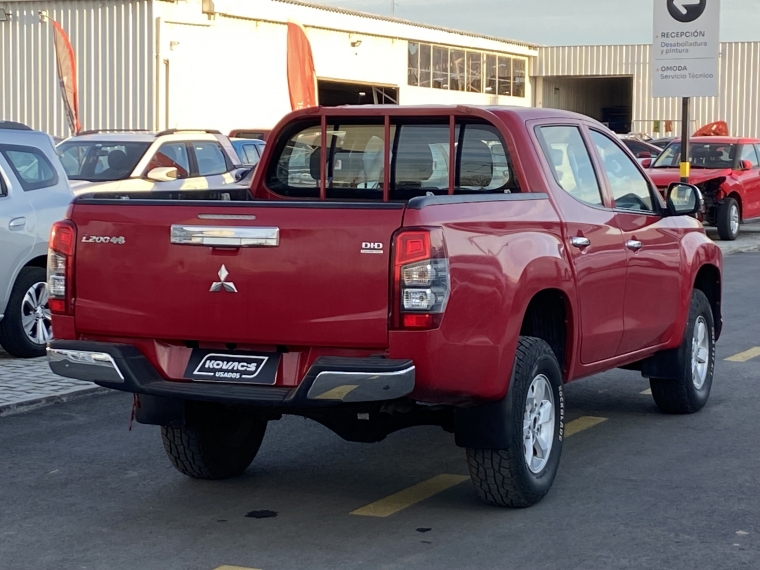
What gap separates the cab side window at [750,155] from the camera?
80.1 feet

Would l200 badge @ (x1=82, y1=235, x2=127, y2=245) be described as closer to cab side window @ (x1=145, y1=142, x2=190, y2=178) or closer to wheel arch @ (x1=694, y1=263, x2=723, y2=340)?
wheel arch @ (x1=694, y1=263, x2=723, y2=340)

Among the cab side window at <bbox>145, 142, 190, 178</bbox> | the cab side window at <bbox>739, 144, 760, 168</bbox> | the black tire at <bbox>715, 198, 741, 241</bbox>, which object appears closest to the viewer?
the cab side window at <bbox>145, 142, 190, 178</bbox>

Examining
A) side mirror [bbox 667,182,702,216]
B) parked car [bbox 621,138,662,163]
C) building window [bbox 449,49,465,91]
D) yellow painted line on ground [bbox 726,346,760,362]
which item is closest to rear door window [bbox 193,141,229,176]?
yellow painted line on ground [bbox 726,346,760,362]

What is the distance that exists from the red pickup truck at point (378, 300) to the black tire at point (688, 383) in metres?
1.22

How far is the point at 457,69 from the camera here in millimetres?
49719

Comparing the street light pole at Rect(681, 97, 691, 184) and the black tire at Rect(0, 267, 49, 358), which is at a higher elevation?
the street light pole at Rect(681, 97, 691, 184)

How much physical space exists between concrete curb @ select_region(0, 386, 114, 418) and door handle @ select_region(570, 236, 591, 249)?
4.08 m

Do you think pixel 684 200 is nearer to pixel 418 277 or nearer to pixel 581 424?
pixel 581 424

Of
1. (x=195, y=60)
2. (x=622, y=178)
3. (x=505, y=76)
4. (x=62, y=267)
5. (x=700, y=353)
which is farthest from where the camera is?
(x=505, y=76)

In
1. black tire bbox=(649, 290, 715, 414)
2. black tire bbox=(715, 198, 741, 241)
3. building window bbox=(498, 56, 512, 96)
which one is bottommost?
black tire bbox=(649, 290, 715, 414)

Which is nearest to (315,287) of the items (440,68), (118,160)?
(118,160)

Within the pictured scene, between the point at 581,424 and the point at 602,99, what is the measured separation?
5996cm

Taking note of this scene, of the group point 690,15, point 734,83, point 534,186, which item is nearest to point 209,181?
point 690,15

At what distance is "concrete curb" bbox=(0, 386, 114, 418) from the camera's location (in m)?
8.55
